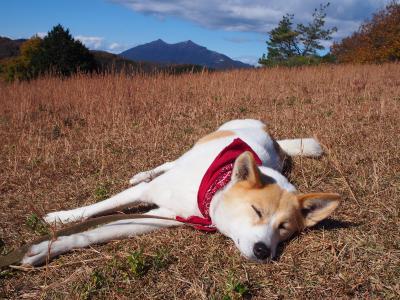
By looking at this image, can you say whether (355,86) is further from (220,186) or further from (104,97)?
(220,186)

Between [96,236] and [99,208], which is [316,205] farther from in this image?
[99,208]

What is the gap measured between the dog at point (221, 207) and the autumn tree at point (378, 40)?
909 inches

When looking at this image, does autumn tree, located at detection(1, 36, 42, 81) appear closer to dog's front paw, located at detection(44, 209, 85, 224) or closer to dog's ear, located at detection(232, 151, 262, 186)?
dog's front paw, located at detection(44, 209, 85, 224)

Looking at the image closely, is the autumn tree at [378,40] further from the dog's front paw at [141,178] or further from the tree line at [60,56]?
the dog's front paw at [141,178]

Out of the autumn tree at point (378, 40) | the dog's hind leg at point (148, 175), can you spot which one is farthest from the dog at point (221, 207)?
the autumn tree at point (378, 40)

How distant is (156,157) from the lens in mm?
4426

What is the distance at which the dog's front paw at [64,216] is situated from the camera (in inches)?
113

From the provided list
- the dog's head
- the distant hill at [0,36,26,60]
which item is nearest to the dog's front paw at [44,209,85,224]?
the dog's head

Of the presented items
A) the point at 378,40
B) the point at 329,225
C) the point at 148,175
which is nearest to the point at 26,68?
the point at 148,175

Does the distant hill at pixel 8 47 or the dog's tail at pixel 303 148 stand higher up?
the distant hill at pixel 8 47

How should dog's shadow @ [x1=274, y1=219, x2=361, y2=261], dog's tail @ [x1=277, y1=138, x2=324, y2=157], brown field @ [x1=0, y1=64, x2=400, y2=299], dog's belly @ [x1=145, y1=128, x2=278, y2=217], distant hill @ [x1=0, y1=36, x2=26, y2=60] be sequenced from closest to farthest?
brown field @ [x1=0, y1=64, x2=400, y2=299] < dog's shadow @ [x1=274, y1=219, x2=361, y2=261] < dog's belly @ [x1=145, y1=128, x2=278, y2=217] < dog's tail @ [x1=277, y1=138, x2=324, y2=157] < distant hill @ [x1=0, y1=36, x2=26, y2=60]

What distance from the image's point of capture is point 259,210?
7.48ft

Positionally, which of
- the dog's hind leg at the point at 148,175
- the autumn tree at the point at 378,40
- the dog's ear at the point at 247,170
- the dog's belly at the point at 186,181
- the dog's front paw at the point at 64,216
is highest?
the autumn tree at the point at 378,40

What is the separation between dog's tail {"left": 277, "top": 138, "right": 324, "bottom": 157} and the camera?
13.3 feet
